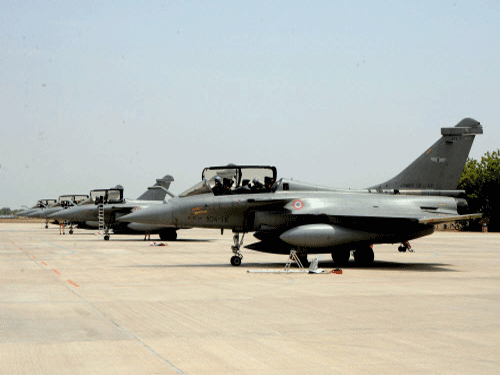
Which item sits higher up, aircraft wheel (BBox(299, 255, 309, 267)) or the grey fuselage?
the grey fuselage

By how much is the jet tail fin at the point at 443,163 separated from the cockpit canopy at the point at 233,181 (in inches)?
156

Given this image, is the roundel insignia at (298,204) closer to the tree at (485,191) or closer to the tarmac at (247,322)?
the tarmac at (247,322)

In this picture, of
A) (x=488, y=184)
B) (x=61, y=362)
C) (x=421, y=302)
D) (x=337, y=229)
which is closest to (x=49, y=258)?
(x=337, y=229)

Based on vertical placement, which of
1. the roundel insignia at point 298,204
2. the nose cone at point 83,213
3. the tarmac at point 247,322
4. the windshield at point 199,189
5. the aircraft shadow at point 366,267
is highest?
the windshield at point 199,189

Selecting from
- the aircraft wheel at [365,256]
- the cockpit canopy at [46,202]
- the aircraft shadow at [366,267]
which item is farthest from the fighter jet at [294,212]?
the cockpit canopy at [46,202]

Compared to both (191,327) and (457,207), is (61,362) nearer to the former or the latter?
(191,327)

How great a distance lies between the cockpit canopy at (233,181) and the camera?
19.8m

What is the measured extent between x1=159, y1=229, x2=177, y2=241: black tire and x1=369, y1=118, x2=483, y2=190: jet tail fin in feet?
62.5

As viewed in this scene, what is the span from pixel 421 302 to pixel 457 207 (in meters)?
9.65

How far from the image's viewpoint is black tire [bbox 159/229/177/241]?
126 ft

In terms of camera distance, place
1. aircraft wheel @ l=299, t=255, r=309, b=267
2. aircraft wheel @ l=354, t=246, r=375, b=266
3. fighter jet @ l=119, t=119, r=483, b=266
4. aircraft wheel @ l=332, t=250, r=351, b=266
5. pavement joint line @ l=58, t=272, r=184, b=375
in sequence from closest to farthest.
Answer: pavement joint line @ l=58, t=272, r=184, b=375, fighter jet @ l=119, t=119, r=483, b=266, aircraft wheel @ l=299, t=255, r=309, b=267, aircraft wheel @ l=332, t=250, r=351, b=266, aircraft wheel @ l=354, t=246, r=375, b=266

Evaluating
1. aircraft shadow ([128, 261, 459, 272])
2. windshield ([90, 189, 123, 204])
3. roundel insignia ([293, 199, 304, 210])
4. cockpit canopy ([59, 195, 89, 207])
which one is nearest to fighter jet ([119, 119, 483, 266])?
roundel insignia ([293, 199, 304, 210])

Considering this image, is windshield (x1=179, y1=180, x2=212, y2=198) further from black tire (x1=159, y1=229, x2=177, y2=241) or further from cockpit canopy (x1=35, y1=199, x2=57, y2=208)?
cockpit canopy (x1=35, y1=199, x2=57, y2=208)

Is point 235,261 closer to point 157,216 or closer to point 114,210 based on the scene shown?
point 157,216
